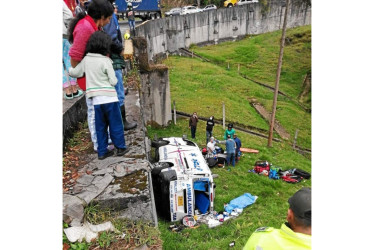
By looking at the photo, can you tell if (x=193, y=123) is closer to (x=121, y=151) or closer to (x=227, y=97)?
(x=227, y=97)

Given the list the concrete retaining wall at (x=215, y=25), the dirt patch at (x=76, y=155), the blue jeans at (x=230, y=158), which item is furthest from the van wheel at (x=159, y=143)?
the concrete retaining wall at (x=215, y=25)

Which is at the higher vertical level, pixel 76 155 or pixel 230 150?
pixel 76 155

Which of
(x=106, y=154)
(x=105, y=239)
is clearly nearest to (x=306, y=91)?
(x=106, y=154)

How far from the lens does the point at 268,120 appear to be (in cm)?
1920

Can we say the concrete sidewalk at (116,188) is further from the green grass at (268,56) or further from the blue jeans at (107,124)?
the green grass at (268,56)

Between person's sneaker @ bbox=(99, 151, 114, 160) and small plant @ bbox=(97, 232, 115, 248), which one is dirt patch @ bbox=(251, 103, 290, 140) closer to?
person's sneaker @ bbox=(99, 151, 114, 160)

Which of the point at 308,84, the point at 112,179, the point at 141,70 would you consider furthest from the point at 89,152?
the point at 308,84

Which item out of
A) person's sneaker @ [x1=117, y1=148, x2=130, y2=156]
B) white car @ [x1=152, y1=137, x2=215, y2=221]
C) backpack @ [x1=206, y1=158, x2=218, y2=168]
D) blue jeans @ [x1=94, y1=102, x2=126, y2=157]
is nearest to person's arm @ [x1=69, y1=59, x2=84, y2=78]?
blue jeans @ [x1=94, y1=102, x2=126, y2=157]

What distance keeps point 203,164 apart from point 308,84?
18911 millimetres

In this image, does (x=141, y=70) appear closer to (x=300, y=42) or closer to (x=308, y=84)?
(x=308, y=84)

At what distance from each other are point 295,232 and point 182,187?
194 inches

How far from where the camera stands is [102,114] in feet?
13.8

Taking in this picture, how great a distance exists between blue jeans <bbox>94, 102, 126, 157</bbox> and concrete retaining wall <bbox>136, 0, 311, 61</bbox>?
2101cm

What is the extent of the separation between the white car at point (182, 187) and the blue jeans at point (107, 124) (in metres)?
2.43
